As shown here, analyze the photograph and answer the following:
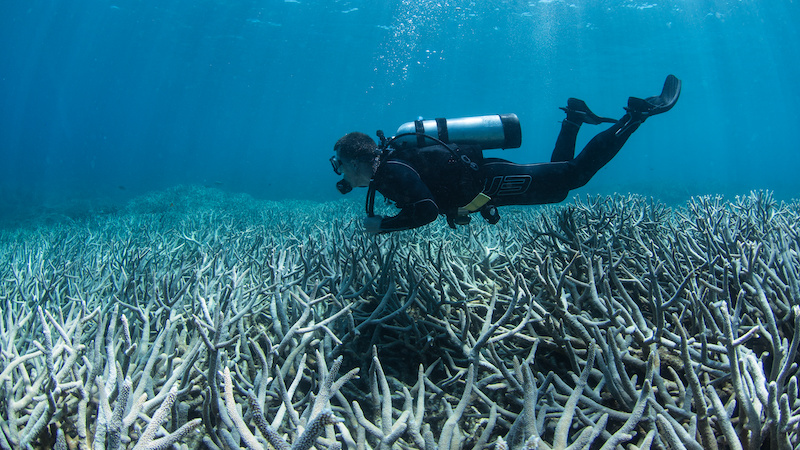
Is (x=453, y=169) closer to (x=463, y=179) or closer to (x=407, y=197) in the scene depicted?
(x=463, y=179)

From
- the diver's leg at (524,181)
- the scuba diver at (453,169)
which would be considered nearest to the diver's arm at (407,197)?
the scuba diver at (453,169)

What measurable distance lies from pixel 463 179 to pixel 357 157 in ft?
3.69

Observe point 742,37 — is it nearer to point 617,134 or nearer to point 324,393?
point 617,134

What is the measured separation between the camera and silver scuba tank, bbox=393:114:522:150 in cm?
404

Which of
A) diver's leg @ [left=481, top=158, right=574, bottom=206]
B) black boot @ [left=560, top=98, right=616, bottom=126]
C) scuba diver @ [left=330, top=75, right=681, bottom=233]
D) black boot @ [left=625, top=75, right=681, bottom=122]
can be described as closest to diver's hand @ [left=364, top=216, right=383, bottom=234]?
scuba diver @ [left=330, top=75, right=681, bottom=233]

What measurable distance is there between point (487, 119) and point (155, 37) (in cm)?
5070

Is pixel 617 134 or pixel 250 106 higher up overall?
pixel 250 106

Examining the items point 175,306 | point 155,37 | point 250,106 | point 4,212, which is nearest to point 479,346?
point 175,306

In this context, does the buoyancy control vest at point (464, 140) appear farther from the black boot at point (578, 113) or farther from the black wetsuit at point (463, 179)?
the black boot at point (578, 113)

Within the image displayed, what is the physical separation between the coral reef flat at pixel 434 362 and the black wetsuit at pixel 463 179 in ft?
1.86

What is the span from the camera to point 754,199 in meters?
5.23

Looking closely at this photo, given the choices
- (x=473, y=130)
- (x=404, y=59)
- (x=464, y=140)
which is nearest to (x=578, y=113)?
(x=473, y=130)

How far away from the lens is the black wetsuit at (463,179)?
3.28 metres

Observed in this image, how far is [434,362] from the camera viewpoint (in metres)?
2.21
